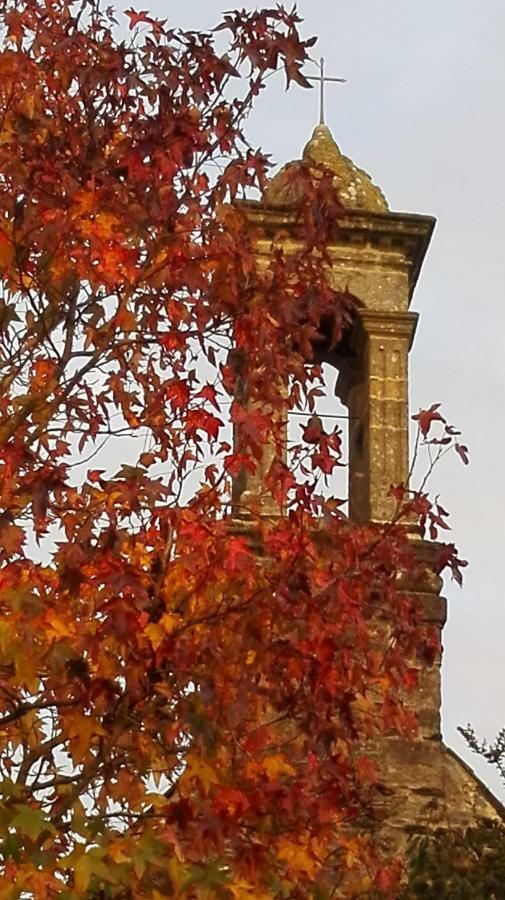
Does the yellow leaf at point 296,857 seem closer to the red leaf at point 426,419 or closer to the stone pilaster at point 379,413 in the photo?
the red leaf at point 426,419

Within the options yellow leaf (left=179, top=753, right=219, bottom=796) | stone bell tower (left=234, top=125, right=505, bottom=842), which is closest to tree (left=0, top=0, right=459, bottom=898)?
yellow leaf (left=179, top=753, right=219, bottom=796)

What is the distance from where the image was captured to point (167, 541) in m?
6.11

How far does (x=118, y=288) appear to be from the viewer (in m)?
6.46

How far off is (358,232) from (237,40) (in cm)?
482

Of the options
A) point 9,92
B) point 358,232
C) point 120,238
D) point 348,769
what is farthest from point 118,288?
point 358,232

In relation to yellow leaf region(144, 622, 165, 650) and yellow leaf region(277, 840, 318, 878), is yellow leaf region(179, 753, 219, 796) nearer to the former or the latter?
yellow leaf region(144, 622, 165, 650)

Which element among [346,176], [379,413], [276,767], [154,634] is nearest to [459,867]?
[276,767]

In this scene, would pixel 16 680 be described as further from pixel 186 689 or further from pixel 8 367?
pixel 8 367

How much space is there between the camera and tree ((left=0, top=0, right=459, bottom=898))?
557 centimetres

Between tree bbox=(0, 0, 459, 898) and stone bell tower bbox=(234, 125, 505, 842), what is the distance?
3.06 metres

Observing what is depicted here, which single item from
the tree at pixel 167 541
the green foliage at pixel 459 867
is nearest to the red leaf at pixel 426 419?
the tree at pixel 167 541

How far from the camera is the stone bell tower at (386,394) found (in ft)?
33.3

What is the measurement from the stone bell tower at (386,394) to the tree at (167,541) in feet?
10.0

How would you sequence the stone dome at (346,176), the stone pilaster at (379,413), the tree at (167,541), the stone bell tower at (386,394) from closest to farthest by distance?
1. the tree at (167,541)
2. the stone bell tower at (386,394)
3. the stone pilaster at (379,413)
4. the stone dome at (346,176)
